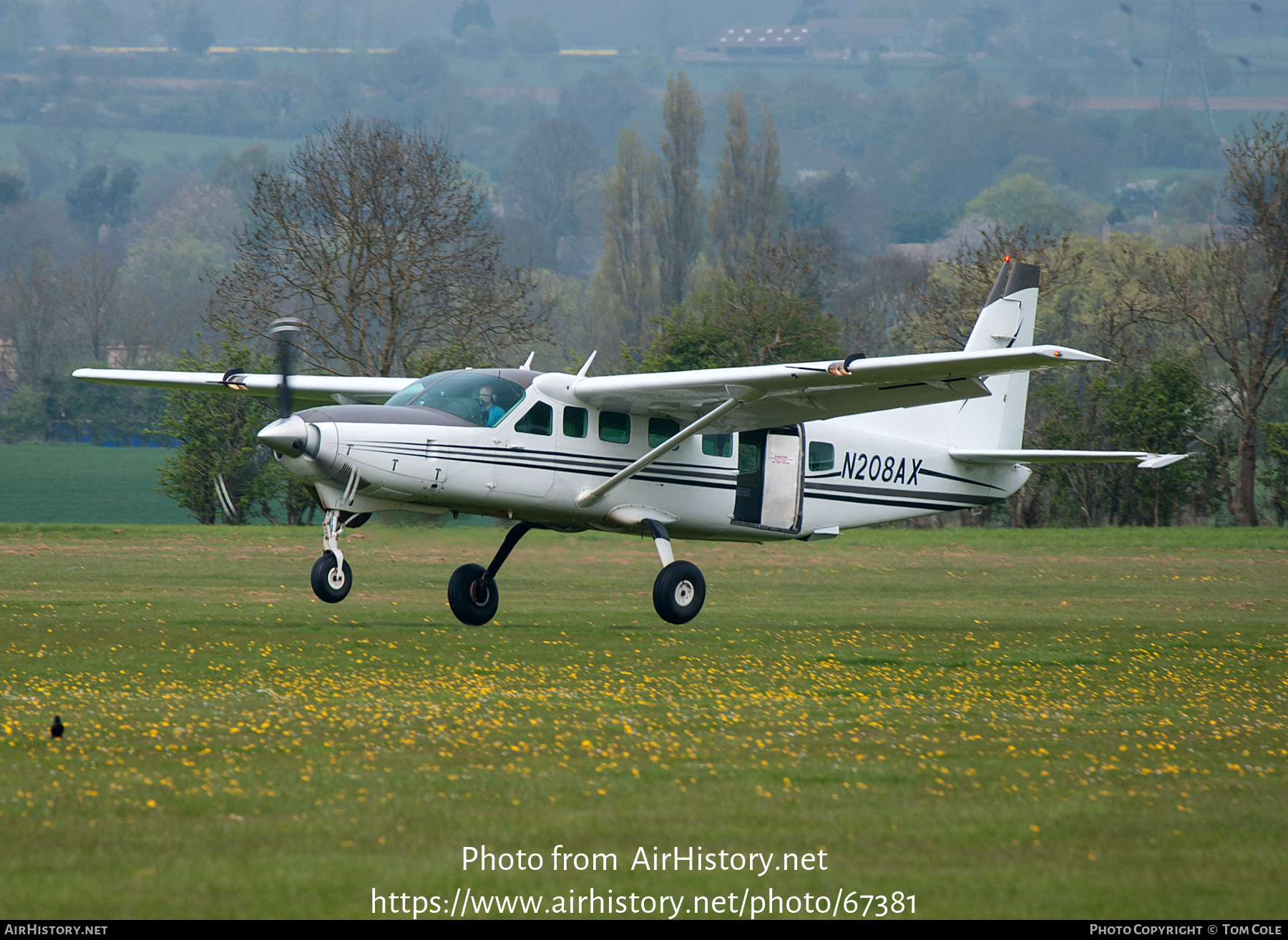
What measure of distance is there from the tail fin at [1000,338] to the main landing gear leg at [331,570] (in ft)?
31.1

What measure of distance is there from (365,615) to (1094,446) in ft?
105

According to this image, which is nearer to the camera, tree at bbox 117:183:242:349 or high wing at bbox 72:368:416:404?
high wing at bbox 72:368:416:404

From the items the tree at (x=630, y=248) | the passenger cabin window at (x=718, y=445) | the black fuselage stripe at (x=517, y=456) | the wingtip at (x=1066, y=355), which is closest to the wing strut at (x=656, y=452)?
the black fuselage stripe at (x=517, y=456)

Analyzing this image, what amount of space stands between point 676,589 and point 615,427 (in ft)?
7.14

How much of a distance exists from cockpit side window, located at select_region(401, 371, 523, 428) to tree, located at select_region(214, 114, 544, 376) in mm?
24318

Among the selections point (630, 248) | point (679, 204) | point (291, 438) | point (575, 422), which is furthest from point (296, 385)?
point (630, 248)

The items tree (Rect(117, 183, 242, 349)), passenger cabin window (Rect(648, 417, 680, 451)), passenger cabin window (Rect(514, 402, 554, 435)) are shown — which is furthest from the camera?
tree (Rect(117, 183, 242, 349))

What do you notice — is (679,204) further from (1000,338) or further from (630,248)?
(1000,338)

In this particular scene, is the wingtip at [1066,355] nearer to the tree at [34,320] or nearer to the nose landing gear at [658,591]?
the nose landing gear at [658,591]

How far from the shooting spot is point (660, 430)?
62.0ft

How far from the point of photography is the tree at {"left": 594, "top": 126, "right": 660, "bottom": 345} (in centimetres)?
11694

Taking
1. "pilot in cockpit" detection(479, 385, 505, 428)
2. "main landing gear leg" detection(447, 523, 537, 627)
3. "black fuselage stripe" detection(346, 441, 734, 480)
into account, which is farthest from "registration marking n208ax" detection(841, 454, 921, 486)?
"pilot in cockpit" detection(479, 385, 505, 428)

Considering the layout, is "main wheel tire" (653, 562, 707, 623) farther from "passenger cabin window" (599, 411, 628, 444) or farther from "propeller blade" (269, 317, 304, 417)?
"propeller blade" (269, 317, 304, 417)
